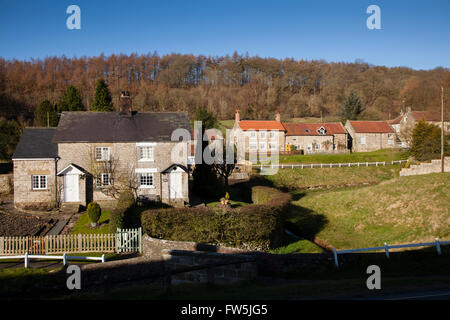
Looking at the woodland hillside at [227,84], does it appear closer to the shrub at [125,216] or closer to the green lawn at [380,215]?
the green lawn at [380,215]

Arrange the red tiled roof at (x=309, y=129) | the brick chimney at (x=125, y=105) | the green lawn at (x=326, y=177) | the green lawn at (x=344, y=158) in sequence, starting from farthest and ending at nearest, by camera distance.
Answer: the red tiled roof at (x=309, y=129) → the green lawn at (x=344, y=158) → the green lawn at (x=326, y=177) → the brick chimney at (x=125, y=105)

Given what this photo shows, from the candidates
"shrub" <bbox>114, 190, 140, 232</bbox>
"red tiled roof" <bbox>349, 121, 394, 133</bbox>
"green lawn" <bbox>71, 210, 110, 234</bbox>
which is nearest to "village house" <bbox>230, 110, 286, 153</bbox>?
"red tiled roof" <bbox>349, 121, 394, 133</bbox>

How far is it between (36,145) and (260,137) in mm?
35014

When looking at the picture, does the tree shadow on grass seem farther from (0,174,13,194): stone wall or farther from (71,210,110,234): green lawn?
(0,174,13,194): stone wall

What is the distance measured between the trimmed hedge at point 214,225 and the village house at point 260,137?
38.6 meters

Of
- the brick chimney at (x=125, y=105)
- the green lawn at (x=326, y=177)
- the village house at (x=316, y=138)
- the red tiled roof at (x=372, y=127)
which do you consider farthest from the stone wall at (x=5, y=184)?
the red tiled roof at (x=372, y=127)

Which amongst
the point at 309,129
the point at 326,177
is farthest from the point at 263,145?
the point at 326,177

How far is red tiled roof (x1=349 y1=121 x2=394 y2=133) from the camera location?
6019 cm

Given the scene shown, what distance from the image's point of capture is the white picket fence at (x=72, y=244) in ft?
54.9

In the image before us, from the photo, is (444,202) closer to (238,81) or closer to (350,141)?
(350,141)

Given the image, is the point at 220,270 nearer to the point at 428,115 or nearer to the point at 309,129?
the point at 309,129

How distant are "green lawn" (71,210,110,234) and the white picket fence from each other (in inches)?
127

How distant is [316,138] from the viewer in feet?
191

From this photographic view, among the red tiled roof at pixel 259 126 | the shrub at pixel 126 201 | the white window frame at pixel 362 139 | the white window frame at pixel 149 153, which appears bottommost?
the shrub at pixel 126 201
